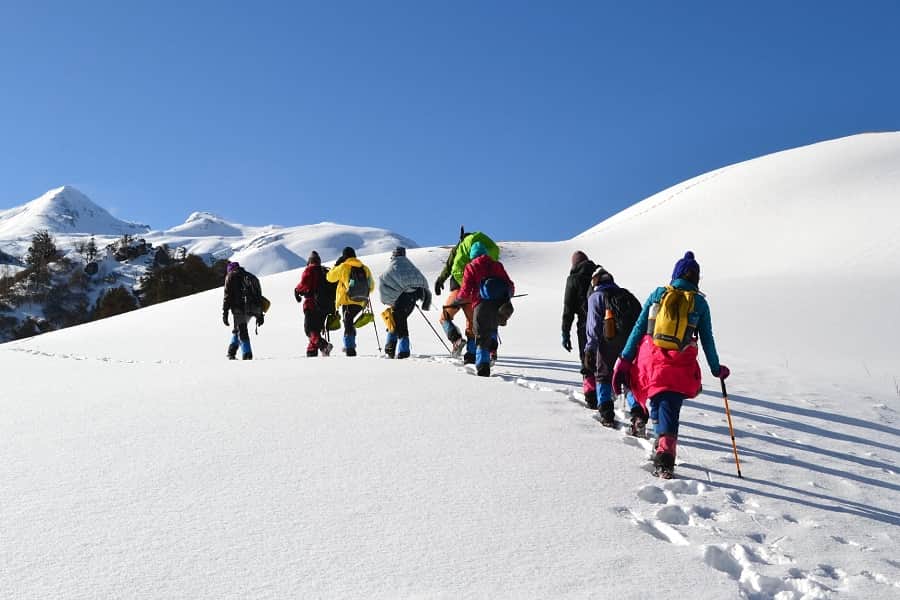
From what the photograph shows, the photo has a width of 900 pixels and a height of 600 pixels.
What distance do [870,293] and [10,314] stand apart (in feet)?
259

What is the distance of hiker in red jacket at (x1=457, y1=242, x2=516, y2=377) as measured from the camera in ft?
26.4

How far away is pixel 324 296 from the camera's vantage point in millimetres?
11156

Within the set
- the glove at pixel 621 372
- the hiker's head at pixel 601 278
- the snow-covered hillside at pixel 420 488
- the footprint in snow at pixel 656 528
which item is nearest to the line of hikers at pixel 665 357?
the glove at pixel 621 372

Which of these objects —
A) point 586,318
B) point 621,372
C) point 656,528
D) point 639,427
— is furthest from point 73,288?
point 656,528

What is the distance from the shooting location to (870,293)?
18672 mm

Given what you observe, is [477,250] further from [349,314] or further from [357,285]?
[349,314]

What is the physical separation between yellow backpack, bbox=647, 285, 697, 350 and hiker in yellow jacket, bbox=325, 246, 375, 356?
6376 millimetres

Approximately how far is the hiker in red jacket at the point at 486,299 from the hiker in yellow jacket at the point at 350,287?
9.07ft

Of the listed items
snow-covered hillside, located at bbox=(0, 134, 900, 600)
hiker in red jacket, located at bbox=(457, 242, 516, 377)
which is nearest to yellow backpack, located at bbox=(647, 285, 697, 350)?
snow-covered hillside, located at bbox=(0, 134, 900, 600)

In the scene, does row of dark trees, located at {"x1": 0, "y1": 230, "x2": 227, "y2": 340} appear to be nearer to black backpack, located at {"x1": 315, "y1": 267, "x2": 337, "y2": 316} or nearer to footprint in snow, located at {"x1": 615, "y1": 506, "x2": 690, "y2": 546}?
black backpack, located at {"x1": 315, "y1": 267, "x2": 337, "y2": 316}

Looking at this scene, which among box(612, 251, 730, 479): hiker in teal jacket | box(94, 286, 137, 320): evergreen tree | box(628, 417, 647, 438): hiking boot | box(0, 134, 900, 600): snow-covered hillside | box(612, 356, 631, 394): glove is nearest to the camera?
box(0, 134, 900, 600): snow-covered hillside

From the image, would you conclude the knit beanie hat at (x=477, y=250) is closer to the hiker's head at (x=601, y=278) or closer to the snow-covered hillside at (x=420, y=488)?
the snow-covered hillside at (x=420, y=488)

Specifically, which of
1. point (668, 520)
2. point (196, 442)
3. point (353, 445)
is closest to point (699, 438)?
point (668, 520)

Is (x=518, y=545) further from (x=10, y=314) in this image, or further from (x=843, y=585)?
(x=10, y=314)
